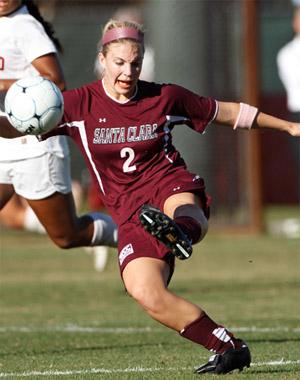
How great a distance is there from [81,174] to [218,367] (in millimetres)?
15267

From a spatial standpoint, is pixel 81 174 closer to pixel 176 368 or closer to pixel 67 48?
pixel 67 48

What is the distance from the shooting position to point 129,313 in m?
10.4

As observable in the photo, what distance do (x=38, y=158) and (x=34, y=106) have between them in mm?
2232

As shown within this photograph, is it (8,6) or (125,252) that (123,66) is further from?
(8,6)

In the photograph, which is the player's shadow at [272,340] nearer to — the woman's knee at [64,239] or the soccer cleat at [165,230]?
the woman's knee at [64,239]

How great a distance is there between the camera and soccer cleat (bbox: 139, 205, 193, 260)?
6445 mm

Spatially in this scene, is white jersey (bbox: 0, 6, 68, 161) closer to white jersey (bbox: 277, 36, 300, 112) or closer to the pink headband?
the pink headband

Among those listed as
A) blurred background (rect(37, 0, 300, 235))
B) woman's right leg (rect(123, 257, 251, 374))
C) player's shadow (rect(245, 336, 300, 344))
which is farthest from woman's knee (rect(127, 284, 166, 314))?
blurred background (rect(37, 0, 300, 235))

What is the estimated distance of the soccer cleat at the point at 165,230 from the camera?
645 cm

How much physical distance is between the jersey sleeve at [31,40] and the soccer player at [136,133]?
1323mm

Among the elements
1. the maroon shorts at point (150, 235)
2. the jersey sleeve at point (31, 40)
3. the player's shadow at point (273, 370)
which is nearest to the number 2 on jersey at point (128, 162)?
the maroon shorts at point (150, 235)

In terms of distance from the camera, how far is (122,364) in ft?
24.0

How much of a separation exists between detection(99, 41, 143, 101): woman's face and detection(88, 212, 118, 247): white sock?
7.37ft

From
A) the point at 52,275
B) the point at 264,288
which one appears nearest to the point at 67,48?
the point at 52,275
